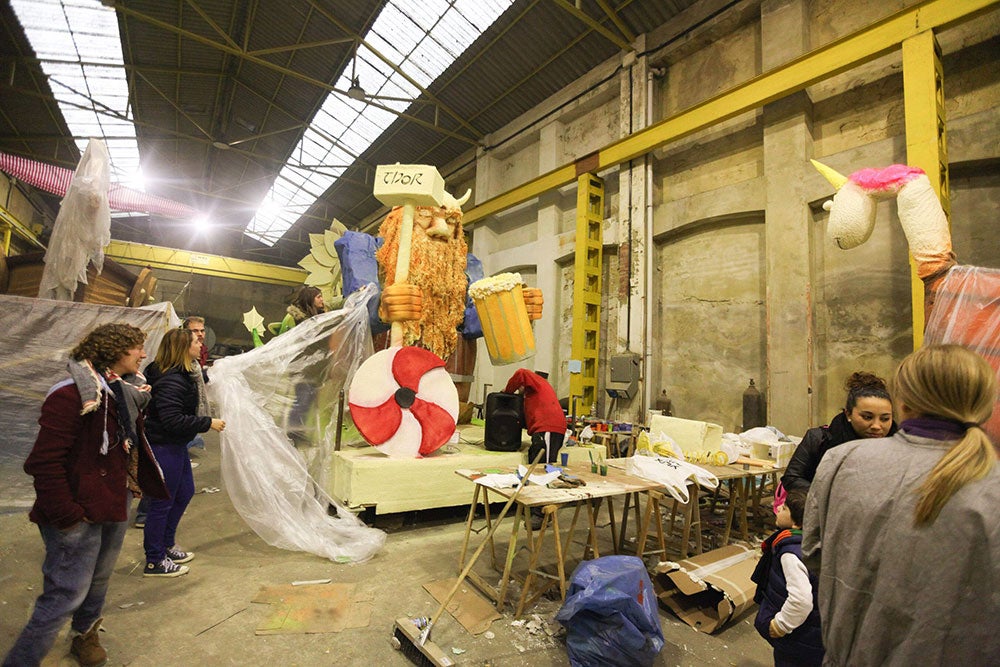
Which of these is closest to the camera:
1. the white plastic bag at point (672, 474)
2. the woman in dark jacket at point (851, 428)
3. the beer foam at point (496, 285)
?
the woman in dark jacket at point (851, 428)

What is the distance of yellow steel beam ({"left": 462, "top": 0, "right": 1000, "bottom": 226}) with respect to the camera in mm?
4531

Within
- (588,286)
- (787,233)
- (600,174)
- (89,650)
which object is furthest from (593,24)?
(89,650)

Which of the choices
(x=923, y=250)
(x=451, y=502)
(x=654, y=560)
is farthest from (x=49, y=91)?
(x=923, y=250)

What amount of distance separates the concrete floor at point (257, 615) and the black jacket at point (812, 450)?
2.74 feet

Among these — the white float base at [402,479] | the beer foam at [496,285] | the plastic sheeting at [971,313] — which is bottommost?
the white float base at [402,479]

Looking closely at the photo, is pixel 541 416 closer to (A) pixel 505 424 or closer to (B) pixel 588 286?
(A) pixel 505 424

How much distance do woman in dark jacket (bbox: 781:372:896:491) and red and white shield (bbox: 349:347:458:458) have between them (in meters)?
2.33

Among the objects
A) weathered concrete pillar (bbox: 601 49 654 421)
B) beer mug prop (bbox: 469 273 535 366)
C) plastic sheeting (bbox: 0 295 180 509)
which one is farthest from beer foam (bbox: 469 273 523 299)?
weathered concrete pillar (bbox: 601 49 654 421)

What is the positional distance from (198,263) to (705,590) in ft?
57.8

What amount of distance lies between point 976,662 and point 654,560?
8.65ft

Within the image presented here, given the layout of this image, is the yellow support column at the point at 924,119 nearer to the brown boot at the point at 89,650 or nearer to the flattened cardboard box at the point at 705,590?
the flattened cardboard box at the point at 705,590

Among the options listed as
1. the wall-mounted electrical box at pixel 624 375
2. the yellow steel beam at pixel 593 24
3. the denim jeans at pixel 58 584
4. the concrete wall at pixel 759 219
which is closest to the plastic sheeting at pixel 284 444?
the denim jeans at pixel 58 584

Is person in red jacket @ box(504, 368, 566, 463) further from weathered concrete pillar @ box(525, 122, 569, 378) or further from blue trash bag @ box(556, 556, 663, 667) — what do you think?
weathered concrete pillar @ box(525, 122, 569, 378)

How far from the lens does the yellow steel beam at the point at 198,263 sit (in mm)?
14734
